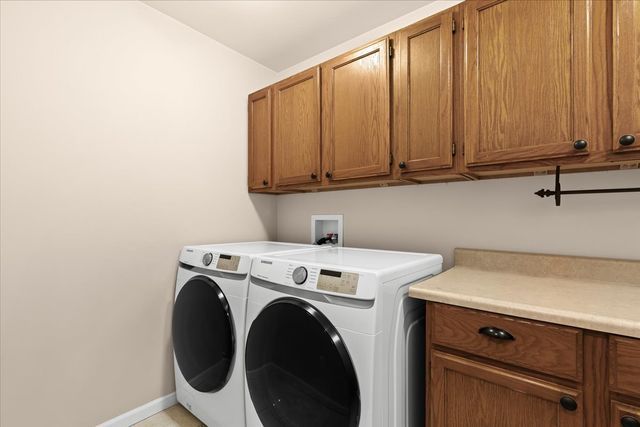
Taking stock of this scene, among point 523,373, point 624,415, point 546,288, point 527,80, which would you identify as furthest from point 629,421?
point 527,80

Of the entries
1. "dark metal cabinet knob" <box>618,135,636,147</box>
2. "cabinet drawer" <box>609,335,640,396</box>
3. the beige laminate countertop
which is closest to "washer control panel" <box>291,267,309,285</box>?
the beige laminate countertop

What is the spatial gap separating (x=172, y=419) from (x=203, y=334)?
2.01 ft

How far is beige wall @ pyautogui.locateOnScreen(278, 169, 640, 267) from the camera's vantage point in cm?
130

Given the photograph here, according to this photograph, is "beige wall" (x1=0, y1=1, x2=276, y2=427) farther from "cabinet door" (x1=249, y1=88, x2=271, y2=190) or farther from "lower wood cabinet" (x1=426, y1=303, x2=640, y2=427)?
"lower wood cabinet" (x1=426, y1=303, x2=640, y2=427)

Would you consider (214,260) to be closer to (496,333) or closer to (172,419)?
(172,419)

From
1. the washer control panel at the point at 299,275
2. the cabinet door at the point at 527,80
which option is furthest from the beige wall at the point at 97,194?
the cabinet door at the point at 527,80

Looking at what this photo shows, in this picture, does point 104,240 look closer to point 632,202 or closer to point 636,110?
point 636,110

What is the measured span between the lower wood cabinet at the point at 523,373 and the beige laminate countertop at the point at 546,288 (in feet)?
0.14

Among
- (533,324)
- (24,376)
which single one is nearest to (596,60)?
(533,324)

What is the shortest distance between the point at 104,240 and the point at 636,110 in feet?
7.80

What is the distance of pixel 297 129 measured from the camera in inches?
80.5

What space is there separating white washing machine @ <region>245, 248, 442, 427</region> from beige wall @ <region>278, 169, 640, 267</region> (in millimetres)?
382

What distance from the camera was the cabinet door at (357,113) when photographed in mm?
1615

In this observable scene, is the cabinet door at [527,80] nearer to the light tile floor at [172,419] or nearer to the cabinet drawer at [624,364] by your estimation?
the cabinet drawer at [624,364]
